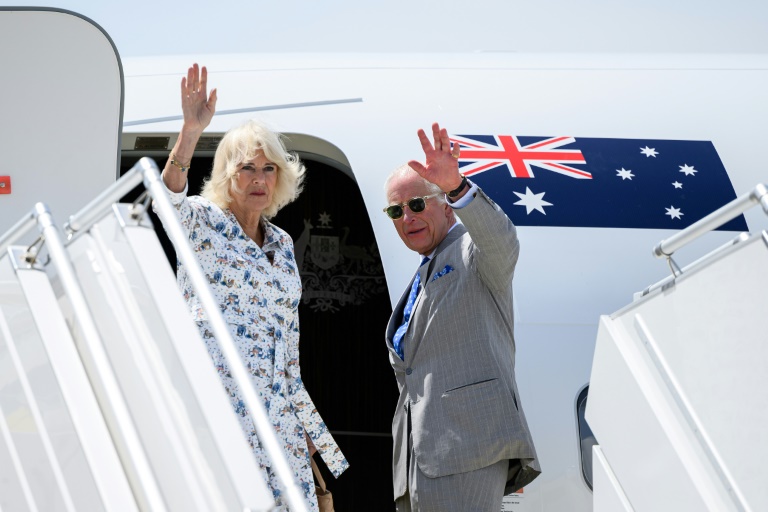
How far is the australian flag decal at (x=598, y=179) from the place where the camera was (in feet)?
15.0

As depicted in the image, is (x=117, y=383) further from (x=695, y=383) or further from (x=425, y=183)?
(x=425, y=183)

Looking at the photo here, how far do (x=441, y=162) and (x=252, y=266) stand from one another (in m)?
0.75

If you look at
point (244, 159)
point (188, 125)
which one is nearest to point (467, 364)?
point (244, 159)

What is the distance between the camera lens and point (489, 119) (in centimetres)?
487

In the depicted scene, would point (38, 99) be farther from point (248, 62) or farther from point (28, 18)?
point (248, 62)

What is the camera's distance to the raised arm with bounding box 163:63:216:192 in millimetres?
3309

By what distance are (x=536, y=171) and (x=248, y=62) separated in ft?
5.64

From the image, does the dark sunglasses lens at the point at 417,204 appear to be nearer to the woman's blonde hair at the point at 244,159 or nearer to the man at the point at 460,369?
the man at the point at 460,369

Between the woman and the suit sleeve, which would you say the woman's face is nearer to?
the woman

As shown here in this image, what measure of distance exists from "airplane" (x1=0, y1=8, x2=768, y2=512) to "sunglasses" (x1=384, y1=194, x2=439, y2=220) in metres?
0.63

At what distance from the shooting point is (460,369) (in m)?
3.49

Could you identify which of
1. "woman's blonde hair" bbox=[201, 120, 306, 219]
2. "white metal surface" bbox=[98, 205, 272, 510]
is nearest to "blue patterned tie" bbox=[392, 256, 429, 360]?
"woman's blonde hair" bbox=[201, 120, 306, 219]

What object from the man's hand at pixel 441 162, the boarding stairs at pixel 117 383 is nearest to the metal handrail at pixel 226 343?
the boarding stairs at pixel 117 383

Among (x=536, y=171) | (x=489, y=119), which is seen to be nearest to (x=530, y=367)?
(x=536, y=171)
